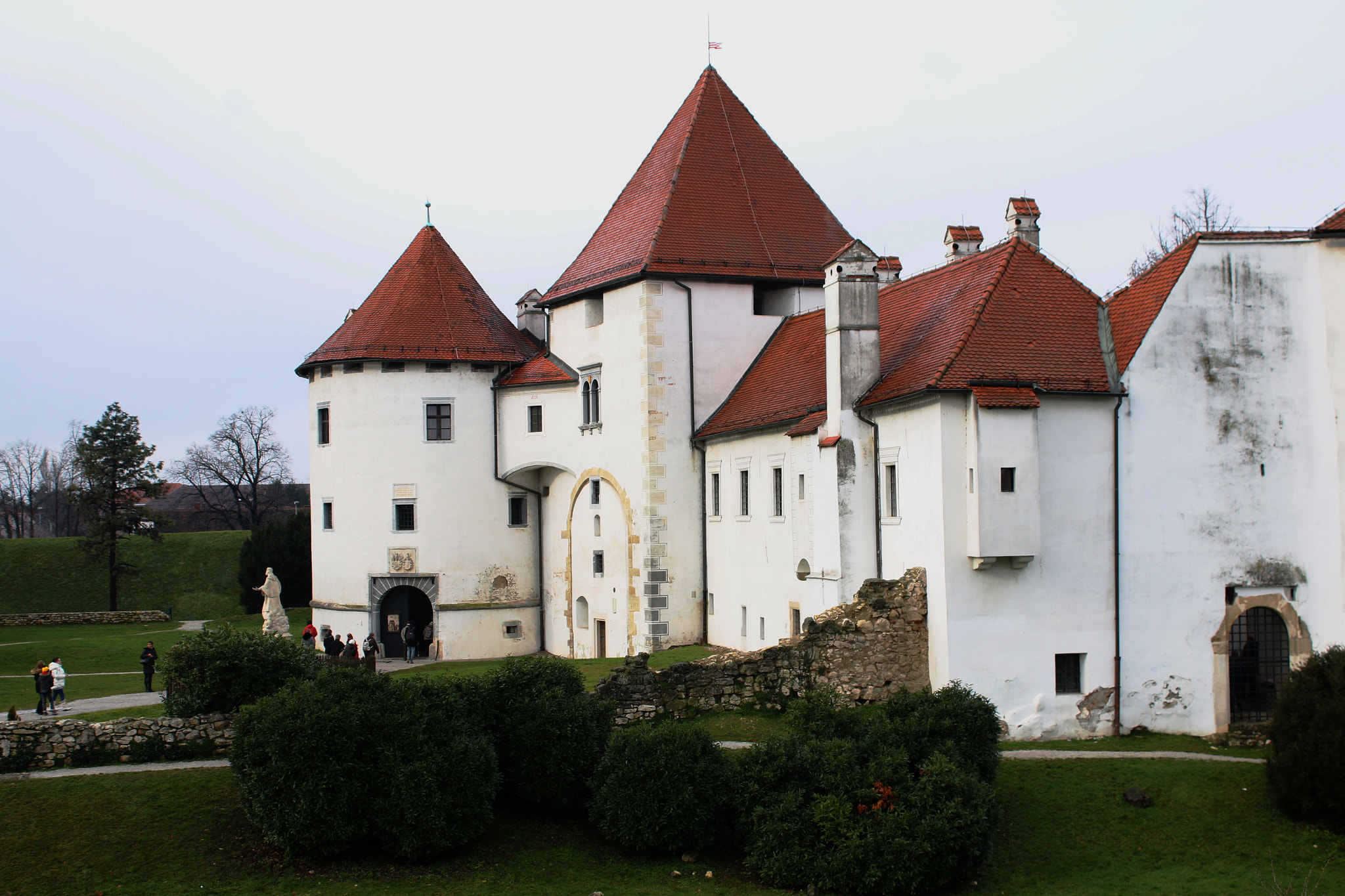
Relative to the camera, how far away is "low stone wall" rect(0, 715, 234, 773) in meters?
19.3

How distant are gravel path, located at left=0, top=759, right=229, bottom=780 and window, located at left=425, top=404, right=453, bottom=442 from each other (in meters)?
19.5

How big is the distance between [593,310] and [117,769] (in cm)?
2085

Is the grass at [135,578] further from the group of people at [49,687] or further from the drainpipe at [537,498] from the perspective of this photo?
the group of people at [49,687]

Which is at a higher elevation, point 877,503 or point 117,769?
point 877,503

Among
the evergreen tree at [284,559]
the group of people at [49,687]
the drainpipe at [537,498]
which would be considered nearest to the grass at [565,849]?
the group of people at [49,687]

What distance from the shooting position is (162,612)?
55812mm

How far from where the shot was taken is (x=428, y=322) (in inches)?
1569

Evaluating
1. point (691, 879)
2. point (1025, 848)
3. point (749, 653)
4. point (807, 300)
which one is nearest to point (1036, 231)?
point (807, 300)

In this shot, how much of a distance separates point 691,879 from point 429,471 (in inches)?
918

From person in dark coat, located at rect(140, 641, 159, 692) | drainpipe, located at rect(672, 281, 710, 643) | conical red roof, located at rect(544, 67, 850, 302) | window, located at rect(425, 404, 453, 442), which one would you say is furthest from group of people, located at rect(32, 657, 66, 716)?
conical red roof, located at rect(544, 67, 850, 302)

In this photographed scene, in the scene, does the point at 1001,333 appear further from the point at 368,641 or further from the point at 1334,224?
the point at 368,641

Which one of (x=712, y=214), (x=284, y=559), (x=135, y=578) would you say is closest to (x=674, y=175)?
(x=712, y=214)

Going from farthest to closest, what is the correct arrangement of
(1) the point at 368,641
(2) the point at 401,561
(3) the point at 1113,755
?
1. (2) the point at 401,561
2. (1) the point at 368,641
3. (3) the point at 1113,755

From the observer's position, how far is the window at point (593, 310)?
36594 mm
